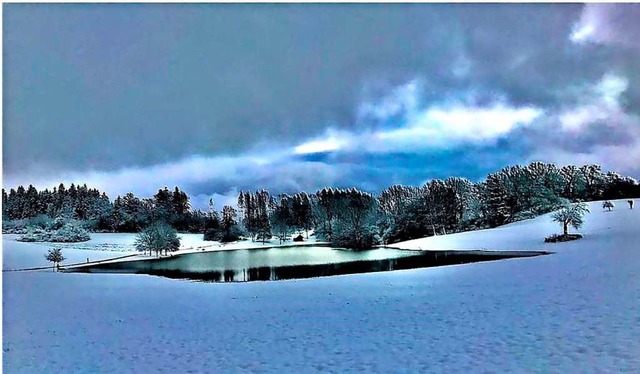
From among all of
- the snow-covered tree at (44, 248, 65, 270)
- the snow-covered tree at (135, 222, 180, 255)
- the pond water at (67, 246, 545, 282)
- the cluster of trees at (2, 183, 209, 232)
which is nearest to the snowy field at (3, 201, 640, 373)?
the pond water at (67, 246, 545, 282)

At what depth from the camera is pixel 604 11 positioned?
9.02 meters

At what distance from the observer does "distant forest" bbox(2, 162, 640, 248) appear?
16.2m

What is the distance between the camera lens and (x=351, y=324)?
582cm

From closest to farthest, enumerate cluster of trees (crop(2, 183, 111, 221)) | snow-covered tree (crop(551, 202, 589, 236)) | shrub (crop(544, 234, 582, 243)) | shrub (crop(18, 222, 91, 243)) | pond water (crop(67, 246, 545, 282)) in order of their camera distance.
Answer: cluster of trees (crop(2, 183, 111, 221)) → pond water (crop(67, 246, 545, 282)) → shrub (crop(544, 234, 582, 243)) → snow-covered tree (crop(551, 202, 589, 236)) → shrub (crop(18, 222, 91, 243))

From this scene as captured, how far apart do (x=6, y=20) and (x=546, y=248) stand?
1695 centimetres

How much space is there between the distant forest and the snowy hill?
31.0 inches

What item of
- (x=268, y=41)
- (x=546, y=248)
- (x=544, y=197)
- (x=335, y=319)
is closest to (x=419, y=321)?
(x=335, y=319)

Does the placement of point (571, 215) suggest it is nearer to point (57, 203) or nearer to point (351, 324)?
point (351, 324)

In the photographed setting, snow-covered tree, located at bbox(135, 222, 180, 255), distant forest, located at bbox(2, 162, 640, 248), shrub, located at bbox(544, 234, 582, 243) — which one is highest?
distant forest, located at bbox(2, 162, 640, 248)

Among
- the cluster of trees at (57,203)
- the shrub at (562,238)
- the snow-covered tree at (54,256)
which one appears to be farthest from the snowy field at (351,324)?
the snow-covered tree at (54,256)

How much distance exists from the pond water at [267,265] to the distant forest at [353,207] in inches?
83.8

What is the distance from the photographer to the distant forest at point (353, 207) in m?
16.2

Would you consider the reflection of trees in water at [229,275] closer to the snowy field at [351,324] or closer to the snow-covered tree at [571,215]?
the snowy field at [351,324]

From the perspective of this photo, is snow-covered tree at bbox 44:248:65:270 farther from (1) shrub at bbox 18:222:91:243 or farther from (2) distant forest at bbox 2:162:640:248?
(2) distant forest at bbox 2:162:640:248
